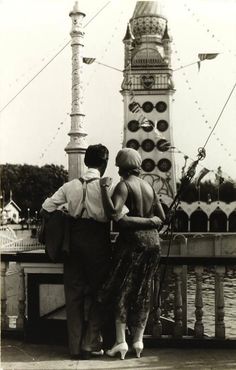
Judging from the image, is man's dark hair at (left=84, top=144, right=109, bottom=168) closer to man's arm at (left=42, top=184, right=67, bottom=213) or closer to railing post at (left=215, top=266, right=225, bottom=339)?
man's arm at (left=42, top=184, right=67, bottom=213)

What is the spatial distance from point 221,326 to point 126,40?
5917 centimetres

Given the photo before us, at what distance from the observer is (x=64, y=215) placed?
4414 mm

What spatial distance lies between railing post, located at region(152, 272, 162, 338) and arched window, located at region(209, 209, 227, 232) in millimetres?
49444

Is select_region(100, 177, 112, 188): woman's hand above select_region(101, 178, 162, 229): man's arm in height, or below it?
above

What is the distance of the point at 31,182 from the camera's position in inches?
1823

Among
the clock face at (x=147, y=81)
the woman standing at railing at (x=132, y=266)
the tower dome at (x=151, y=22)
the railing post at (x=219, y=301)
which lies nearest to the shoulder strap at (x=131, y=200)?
the woman standing at railing at (x=132, y=266)

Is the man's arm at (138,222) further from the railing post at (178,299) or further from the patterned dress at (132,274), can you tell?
the railing post at (178,299)

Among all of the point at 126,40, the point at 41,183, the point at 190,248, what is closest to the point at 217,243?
the point at 190,248

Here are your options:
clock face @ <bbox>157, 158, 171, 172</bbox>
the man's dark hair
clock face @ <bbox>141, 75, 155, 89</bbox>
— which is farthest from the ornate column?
clock face @ <bbox>141, 75, 155, 89</bbox>

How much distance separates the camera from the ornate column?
1209cm

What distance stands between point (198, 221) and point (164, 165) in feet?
37.1

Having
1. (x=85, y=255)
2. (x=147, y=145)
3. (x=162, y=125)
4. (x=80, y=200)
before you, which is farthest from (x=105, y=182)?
(x=162, y=125)

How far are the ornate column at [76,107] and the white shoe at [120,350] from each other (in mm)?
7766

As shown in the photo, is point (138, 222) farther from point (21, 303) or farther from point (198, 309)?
point (21, 303)
